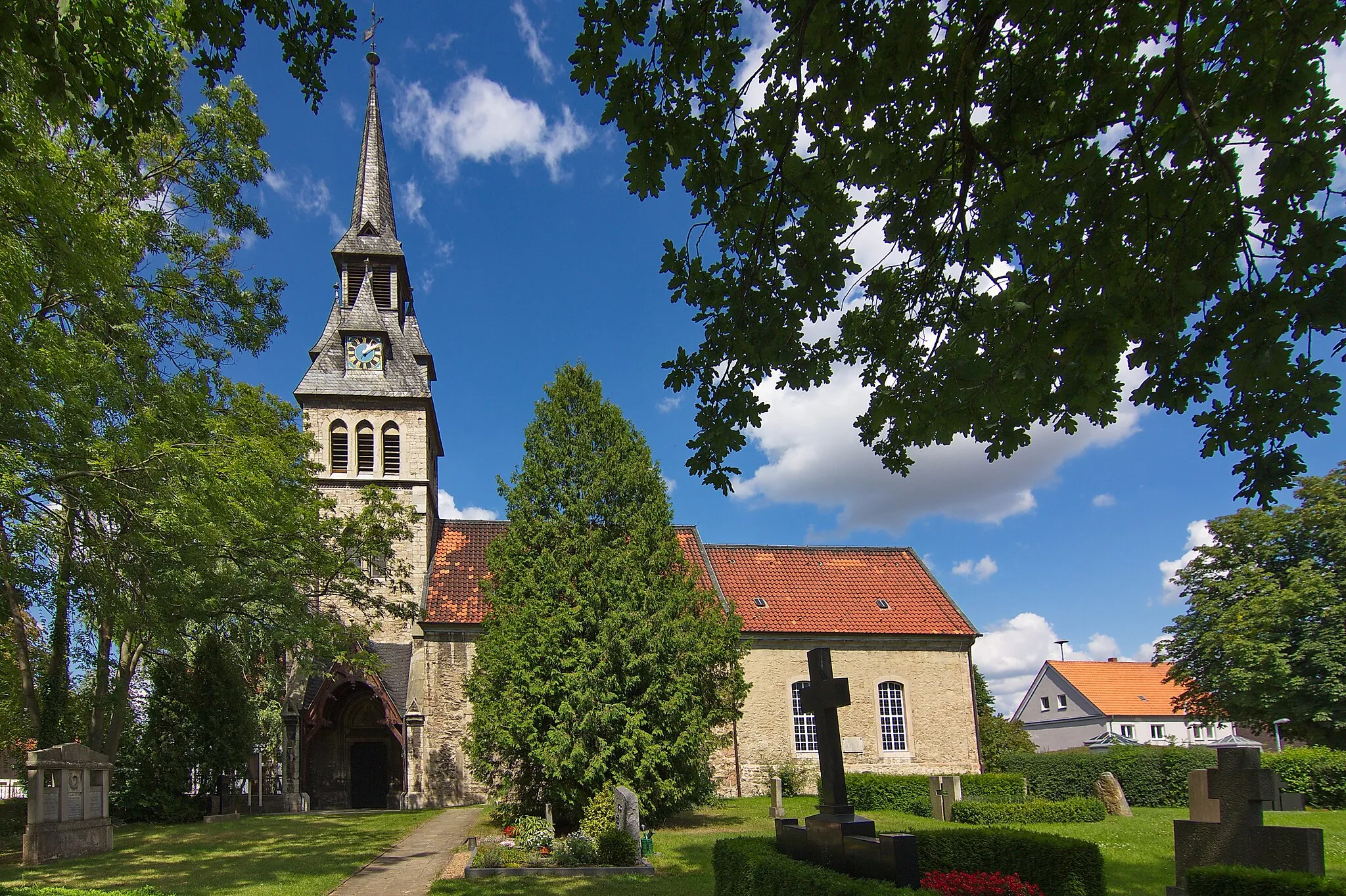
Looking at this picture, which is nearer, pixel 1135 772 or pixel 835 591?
pixel 1135 772

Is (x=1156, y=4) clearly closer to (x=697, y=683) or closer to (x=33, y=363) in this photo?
(x=33, y=363)

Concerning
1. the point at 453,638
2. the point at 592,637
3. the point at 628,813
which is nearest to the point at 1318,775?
the point at 628,813

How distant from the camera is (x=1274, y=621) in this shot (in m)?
25.2

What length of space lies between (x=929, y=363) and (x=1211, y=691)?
2748 centimetres

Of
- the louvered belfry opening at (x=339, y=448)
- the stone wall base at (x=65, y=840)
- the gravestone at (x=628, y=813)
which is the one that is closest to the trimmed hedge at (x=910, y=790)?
the gravestone at (x=628, y=813)

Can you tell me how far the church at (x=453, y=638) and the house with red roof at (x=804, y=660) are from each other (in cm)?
5

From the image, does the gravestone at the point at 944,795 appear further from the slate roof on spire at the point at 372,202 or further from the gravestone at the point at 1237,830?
the slate roof on spire at the point at 372,202

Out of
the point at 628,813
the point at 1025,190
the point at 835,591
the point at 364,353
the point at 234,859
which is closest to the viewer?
the point at 1025,190

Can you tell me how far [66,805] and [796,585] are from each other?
68.0ft

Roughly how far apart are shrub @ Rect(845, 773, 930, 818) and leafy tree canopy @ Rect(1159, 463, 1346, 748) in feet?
38.0

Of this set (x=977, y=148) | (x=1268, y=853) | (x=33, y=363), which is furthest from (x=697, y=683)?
(x=977, y=148)

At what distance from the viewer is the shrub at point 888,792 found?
21.5 metres

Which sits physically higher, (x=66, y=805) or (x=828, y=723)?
(x=828, y=723)

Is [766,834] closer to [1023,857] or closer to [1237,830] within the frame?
[1023,857]
